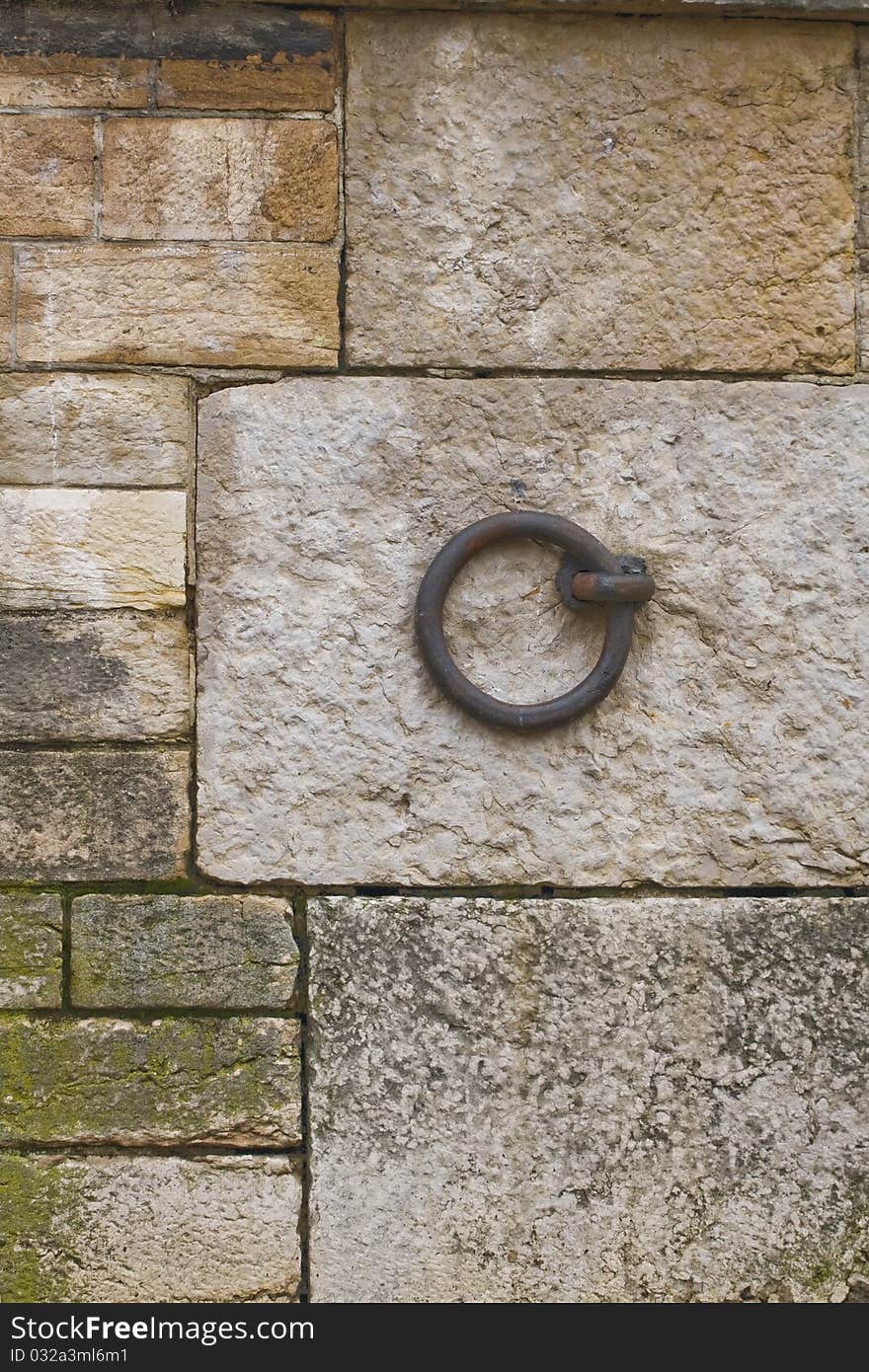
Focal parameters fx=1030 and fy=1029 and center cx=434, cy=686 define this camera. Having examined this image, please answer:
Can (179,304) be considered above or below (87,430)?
above

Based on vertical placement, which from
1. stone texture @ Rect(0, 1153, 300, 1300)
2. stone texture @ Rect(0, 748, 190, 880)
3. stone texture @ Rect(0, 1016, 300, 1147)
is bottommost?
stone texture @ Rect(0, 1153, 300, 1300)

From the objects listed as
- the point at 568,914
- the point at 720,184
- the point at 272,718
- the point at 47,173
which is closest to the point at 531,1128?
the point at 568,914

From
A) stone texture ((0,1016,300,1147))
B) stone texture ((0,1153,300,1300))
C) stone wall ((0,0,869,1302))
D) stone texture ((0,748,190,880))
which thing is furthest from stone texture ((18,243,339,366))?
stone texture ((0,1153,300,1300))

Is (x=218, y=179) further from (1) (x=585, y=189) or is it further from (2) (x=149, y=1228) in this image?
(2) (x=149, y=1228)

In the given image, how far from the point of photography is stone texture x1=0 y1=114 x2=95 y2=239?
173 cm

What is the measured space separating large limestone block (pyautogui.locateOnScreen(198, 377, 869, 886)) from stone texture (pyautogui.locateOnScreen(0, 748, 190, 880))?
94 mm

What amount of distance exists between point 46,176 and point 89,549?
63 cm

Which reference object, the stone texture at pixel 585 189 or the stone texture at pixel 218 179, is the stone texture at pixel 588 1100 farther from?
the stone texture at pixel 218 179

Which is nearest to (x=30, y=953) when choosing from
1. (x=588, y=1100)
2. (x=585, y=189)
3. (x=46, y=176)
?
(x=588, y=1100)

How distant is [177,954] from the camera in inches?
68.0

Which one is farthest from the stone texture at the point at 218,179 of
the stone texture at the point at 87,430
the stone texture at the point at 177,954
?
the stone texture at the point at 177,954

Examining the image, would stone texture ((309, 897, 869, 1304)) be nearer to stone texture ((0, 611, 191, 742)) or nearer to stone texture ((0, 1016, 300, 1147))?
stone texture ((0, 1016, 300, 1147))

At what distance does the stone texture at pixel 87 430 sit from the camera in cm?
173

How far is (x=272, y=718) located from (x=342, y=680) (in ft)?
0.44
